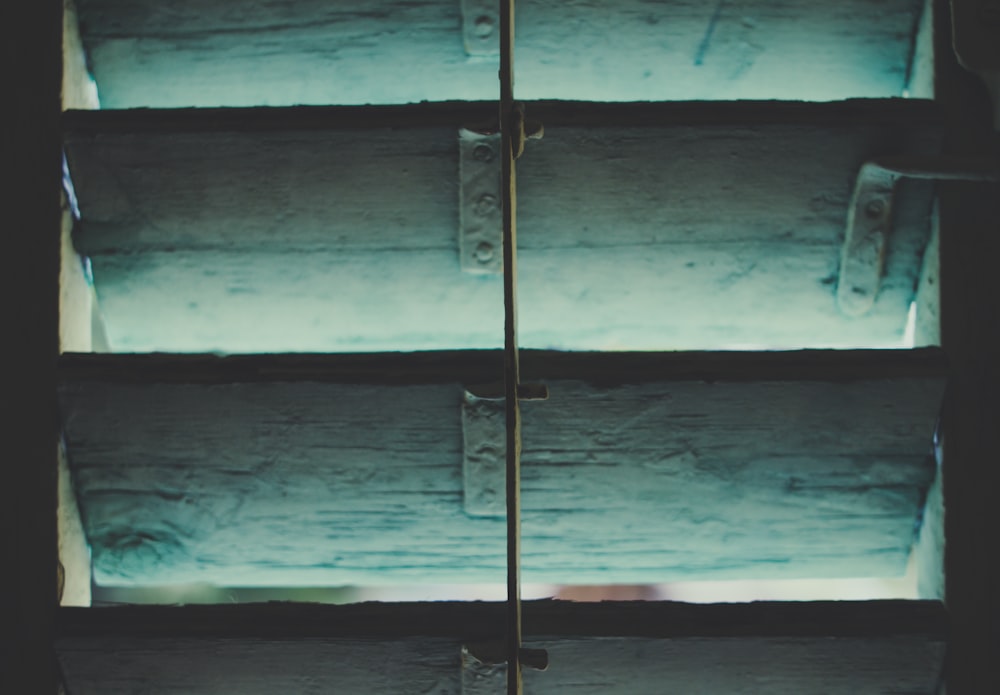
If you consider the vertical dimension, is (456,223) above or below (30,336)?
above

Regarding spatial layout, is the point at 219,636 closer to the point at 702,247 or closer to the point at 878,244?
the point at 702,247

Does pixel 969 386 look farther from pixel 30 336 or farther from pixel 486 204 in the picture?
pixel 30 336

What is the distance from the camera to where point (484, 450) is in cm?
101

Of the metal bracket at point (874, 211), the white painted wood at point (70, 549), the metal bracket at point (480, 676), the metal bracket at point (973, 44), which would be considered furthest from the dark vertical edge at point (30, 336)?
the metal bracket at point (973, 44)

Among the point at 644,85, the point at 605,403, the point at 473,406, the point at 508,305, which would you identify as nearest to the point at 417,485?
the point at 473,406

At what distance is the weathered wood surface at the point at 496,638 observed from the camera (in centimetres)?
99

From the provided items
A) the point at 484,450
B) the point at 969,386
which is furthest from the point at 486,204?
the point at 969,386

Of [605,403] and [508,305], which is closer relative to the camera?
[508,305]

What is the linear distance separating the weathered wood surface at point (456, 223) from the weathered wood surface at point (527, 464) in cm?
8

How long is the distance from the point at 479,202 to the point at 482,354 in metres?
0.16

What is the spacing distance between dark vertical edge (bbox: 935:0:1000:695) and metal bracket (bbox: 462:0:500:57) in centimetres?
49

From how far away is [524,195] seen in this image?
104 cm

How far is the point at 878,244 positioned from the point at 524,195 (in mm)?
390

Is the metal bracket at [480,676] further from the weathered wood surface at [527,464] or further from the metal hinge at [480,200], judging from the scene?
the metal hinge at [480,200]
